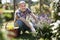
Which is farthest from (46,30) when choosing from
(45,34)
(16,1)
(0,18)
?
(0,18)

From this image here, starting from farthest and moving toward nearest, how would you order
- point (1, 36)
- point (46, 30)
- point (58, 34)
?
point (46, 30) → point (58, 34) → point (1, 36)

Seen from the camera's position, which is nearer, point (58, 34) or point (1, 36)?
point (1, 36)

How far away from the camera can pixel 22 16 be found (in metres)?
3.21

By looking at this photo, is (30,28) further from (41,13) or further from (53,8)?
(53,8)

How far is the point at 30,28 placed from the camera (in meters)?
3.30

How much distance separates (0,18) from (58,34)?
2.49 metres

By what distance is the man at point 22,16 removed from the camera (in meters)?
3.19

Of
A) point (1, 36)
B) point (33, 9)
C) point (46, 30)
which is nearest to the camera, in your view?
point (1, 36)

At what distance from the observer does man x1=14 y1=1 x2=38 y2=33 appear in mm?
3188

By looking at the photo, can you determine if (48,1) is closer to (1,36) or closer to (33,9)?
(33,9)

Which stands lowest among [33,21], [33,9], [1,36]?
[33,21]

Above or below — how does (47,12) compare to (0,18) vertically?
below

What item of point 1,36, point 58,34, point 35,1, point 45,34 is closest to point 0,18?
point 1,36

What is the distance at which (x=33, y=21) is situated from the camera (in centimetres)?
326
